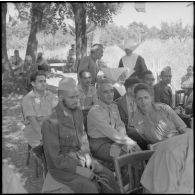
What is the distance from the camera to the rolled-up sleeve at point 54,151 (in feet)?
9.32

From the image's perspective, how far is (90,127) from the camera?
3.73m

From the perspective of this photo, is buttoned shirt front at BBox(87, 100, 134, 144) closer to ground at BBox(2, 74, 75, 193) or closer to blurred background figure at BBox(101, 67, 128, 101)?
ground at BBox(2, 74, 75, 193)

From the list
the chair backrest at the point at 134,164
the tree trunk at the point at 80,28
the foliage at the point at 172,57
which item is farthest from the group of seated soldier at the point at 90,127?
the tree trunk at the point at 80,28

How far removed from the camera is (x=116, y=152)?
11.7ft

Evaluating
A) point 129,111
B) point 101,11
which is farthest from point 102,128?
point 101,11

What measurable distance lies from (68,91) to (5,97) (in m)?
8.57

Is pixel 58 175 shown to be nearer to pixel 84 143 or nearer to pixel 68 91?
pixel 84 143

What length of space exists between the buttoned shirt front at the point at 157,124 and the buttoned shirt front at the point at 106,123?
228 mm

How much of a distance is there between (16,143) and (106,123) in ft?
10.4

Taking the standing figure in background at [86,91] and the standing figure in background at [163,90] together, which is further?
the standing figure in background at [163,90]

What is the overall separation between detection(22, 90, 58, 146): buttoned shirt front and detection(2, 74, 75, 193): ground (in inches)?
23.1

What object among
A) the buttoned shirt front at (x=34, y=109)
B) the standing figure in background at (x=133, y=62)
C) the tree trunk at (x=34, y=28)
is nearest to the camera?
the buttoned shirt front at (x=34, y=109)

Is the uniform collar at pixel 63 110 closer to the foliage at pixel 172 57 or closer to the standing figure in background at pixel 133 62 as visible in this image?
the standing figure in background at pixel 133 62

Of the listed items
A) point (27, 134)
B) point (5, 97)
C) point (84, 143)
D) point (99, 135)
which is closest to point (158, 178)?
point (84, 143)
